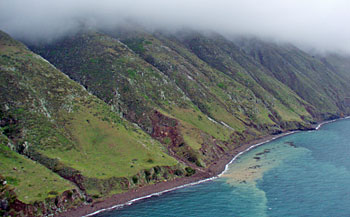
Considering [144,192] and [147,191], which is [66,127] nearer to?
[144,192]

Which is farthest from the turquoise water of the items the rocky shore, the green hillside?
the green hillside

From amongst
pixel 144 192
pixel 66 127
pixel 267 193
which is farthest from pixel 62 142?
pixel 267 193

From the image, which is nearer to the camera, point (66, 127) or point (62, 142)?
point (62, 142)

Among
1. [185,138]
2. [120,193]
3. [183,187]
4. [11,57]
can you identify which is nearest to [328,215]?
[183,187]

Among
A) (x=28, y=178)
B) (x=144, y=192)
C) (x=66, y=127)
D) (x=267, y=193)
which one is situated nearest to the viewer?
(x=28, y=178)

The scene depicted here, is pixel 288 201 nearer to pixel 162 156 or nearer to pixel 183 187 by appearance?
pixel 183 187

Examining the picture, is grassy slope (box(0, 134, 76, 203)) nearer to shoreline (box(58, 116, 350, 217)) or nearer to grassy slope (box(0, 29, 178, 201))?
grassy slope (box(0, 29, 178, 201))
